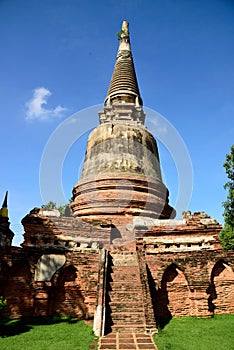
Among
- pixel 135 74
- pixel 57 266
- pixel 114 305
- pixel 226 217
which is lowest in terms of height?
pixel 114 305

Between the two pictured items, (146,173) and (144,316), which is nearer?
(144,316)

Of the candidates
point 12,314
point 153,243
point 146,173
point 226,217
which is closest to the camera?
point 12,314

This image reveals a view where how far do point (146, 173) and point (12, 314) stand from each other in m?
9.21

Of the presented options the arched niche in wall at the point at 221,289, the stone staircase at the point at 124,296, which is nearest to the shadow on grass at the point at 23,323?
the stone staircase at the point at 124,296

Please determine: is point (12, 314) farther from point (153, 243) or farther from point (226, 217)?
point (226, 217)

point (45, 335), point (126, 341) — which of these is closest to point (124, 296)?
point (126, 341)

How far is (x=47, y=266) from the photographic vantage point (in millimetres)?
8531

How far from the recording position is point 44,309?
794 centimetres

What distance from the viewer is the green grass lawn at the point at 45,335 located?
5.79 m

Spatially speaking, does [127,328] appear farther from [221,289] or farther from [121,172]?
[121,172]

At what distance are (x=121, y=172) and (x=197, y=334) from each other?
854cm

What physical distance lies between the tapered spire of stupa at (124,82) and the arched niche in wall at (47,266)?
1246cm

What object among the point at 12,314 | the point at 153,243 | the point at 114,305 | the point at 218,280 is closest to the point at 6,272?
the point at 12,314

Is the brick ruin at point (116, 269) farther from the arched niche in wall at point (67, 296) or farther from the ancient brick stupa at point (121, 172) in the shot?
the ancient brick stupa at point (121, 172)
